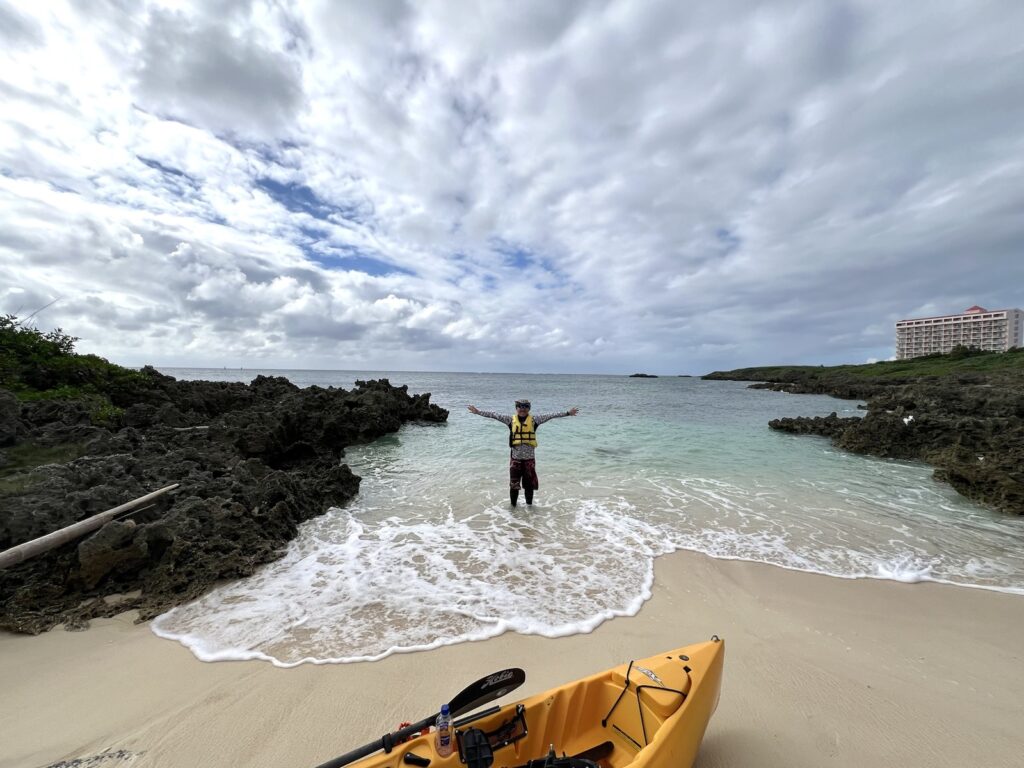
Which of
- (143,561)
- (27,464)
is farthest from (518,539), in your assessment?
(27,464)

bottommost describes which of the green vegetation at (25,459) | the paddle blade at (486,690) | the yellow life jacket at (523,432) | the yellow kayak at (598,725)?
the yellow kayak at (598,725)

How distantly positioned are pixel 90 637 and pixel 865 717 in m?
7.61

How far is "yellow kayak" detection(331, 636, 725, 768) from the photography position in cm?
265

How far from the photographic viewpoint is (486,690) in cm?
295

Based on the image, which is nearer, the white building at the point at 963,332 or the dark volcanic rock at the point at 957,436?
the dark volcanic rock at the point at 957,436

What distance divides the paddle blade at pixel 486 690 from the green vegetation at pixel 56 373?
44.6 ft

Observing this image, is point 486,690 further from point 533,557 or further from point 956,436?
point 956,436

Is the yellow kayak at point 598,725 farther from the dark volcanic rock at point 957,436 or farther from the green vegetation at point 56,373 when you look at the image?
the green vegetation at point 56,373

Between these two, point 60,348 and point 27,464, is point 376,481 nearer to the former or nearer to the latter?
point 27,464

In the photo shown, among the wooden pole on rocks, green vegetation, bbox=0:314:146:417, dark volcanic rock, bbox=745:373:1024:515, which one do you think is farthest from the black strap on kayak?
green vegetation, bbox=0:314:146:417

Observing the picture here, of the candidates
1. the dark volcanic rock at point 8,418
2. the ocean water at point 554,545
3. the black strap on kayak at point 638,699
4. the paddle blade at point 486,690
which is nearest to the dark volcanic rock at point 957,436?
the ocean water at point 554,545

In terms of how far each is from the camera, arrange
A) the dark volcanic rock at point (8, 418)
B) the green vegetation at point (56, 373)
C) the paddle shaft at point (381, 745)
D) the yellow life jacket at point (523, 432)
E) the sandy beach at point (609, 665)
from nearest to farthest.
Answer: the paddle shaft at point (381, 745) < the sandy beach at point (609, 665) < the dark volcanic rock at point (8, 418) < the yellow life jacket at point (523, 432) < the green vegetation at point (56, 373)

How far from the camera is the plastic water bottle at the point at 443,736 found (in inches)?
104

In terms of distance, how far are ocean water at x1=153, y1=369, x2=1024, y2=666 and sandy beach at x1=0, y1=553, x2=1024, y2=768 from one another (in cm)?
39
